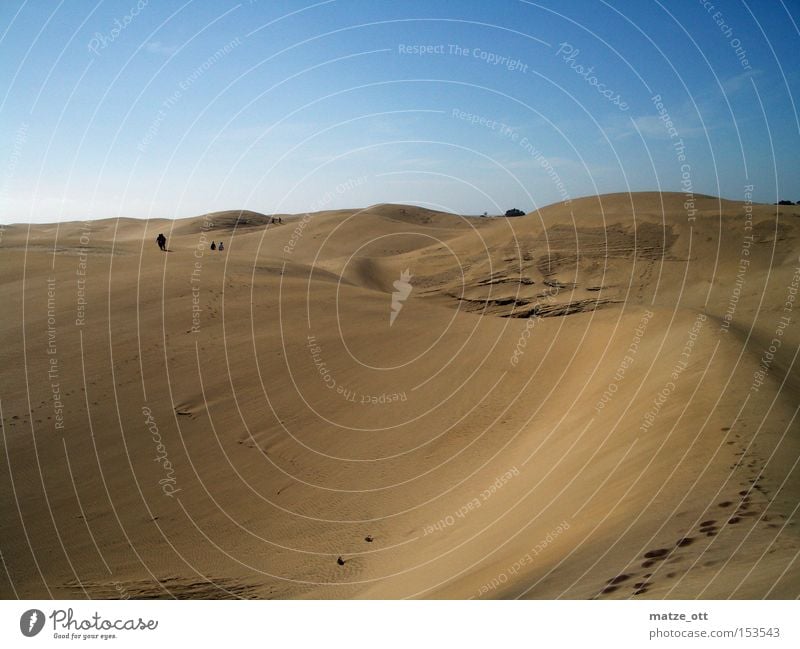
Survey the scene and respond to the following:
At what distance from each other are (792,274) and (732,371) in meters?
10.7

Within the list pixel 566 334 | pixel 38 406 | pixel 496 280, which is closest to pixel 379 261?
pixel 496 280

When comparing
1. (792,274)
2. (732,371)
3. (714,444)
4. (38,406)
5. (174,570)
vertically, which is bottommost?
(174,570)

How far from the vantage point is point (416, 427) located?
12734 mm

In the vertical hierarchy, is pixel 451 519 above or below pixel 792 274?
below

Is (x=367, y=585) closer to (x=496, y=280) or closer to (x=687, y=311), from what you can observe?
(x=687, y=311)

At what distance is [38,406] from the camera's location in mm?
11602

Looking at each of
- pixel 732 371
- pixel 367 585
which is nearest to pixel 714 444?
pixel 732 371

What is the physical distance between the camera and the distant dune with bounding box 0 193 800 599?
23.1 feet

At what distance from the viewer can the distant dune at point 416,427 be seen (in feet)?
23.1

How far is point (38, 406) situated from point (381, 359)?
28.3ft

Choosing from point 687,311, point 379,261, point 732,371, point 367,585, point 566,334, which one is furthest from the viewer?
point 379,261

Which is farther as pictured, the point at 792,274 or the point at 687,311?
the point at 792,274

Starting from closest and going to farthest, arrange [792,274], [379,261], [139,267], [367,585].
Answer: [367,585]
[792,274]
[139,267]
[379,261]

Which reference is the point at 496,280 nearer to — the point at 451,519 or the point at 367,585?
the point at 451,519
